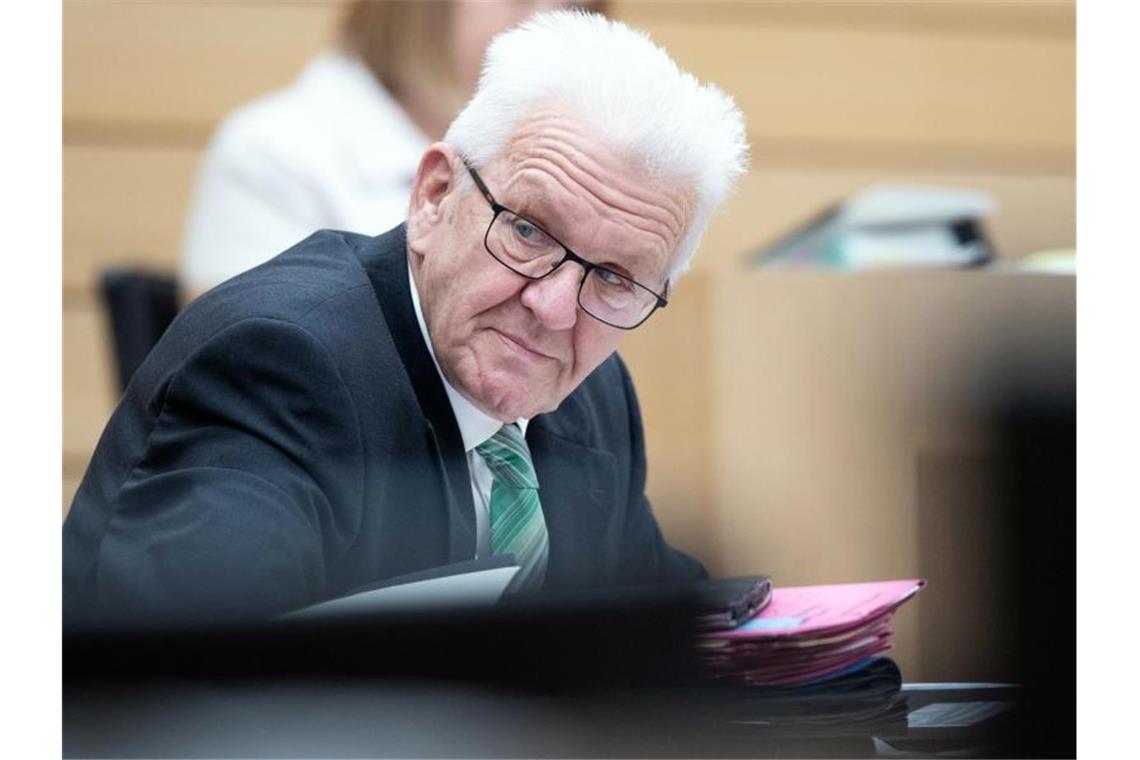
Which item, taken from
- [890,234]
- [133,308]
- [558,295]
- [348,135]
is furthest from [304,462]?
[890,234]

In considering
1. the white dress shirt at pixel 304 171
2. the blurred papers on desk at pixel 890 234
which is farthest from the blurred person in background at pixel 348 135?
the blurred papers on desk at pixel 890 234

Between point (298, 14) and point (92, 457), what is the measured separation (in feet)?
8.28

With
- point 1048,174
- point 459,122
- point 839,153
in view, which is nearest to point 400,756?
point 459,122

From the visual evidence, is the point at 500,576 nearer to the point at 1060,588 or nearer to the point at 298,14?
the point at 1060,588

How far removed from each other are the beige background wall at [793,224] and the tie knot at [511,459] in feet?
0.44

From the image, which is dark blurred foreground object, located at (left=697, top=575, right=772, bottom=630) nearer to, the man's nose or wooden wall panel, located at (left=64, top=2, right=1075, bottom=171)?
the man's nose

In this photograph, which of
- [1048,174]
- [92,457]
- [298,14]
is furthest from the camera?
[298,14]

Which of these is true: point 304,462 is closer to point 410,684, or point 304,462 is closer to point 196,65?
point 410,684

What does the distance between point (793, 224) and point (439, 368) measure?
132 cm

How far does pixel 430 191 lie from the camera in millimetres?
1138

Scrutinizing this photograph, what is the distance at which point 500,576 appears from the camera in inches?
41.5

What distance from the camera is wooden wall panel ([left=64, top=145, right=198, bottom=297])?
9.75 feet
